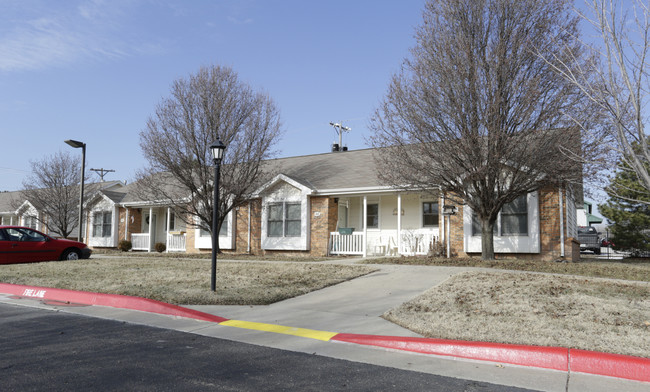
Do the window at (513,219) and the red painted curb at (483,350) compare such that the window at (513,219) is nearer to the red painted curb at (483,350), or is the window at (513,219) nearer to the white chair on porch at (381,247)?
the white chair on porch at (381,247)

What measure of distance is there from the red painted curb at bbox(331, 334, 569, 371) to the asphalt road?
879 mm

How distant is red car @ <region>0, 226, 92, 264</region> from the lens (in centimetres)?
1573

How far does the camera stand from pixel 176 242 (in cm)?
2425

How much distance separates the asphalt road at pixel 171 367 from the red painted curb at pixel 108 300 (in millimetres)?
1169

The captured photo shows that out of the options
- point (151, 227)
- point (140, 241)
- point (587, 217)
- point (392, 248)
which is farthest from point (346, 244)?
point (587, 217)

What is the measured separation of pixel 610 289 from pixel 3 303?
1156 cm

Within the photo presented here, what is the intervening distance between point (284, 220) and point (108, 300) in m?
11.5

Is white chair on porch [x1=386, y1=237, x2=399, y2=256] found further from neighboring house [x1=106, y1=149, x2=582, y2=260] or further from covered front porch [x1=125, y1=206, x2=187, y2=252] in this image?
covered front porch [x1=125, y1=206, x2=187, y2=252]

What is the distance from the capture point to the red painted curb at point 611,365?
4691 mm

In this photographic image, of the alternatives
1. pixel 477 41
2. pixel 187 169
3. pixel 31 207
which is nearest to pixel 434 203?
pixel 477 41

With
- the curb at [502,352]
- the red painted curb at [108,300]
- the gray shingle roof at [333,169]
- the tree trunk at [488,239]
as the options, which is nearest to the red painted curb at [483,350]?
the curb at [502,352]

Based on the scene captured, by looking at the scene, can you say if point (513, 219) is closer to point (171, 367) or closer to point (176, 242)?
point (171, 367)

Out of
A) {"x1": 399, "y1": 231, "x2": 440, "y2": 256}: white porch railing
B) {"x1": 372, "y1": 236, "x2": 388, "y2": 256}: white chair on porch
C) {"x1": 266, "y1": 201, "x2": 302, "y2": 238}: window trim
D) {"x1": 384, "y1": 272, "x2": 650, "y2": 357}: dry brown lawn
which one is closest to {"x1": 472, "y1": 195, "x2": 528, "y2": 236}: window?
{"x1": 399, "y1": 231, "x2": 440, "y2": 256}: white porch railing

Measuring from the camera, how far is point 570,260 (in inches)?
591
